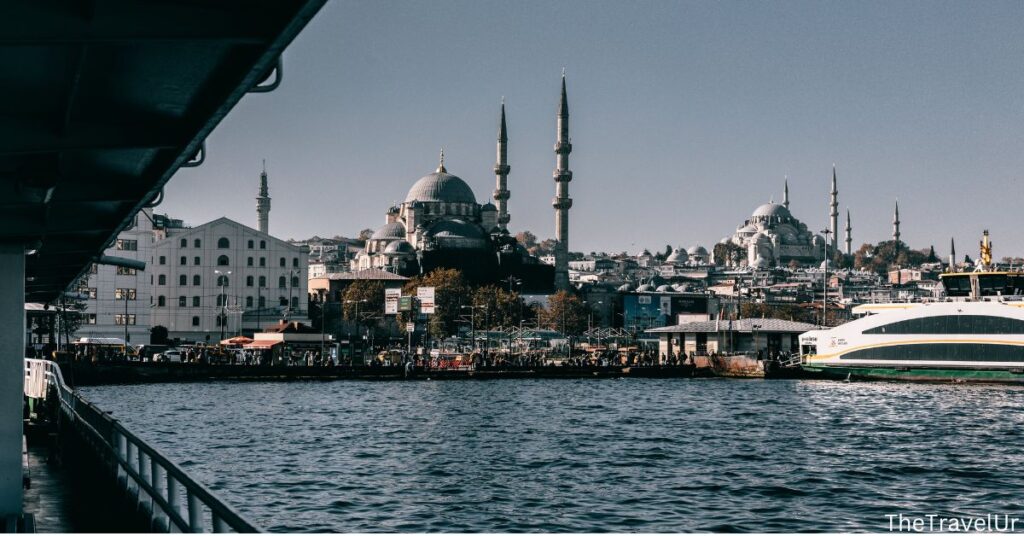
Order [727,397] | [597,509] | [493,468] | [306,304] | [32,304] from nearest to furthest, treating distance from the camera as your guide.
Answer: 1. [597,509]
2. [493,468]
3. [32,304]
4. [727,397]
5. [306,304]

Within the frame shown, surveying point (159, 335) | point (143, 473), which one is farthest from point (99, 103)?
point (159, 335)

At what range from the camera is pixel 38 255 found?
69.8 feet

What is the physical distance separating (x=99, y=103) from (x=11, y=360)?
7108 mm

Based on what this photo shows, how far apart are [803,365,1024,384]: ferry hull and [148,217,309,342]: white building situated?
6304 cm

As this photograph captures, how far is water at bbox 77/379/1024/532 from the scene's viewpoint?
24.4 meters

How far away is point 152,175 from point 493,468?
19708 millimetres

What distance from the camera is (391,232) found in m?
195

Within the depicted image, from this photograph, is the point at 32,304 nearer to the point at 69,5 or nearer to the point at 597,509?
the point at 597,509

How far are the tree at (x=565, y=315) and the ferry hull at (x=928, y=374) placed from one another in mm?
69861

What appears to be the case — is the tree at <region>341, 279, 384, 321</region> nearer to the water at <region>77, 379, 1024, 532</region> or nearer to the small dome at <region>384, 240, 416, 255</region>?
the small dome at <region>384, 240, 416, 255</region>

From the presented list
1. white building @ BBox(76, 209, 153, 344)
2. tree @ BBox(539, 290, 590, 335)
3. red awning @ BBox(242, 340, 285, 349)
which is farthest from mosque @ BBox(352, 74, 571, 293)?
red awning @ BBox(242, 340, 285, 349)

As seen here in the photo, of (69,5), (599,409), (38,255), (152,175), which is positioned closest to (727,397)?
(599,409)

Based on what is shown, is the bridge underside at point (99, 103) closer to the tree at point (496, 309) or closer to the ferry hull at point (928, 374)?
the ferry hull at point (928, 374)

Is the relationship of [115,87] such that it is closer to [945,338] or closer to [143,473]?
[143,473]
